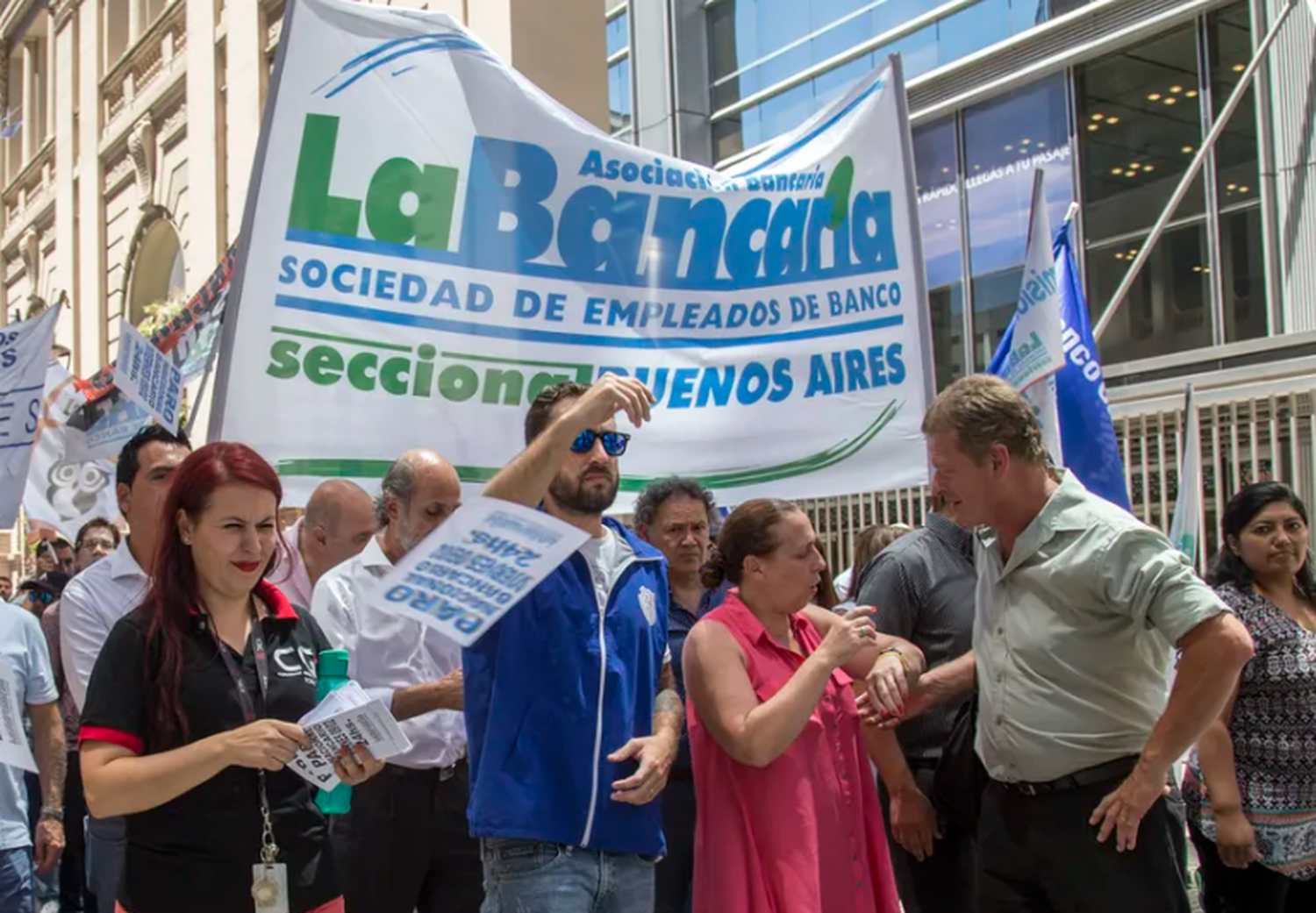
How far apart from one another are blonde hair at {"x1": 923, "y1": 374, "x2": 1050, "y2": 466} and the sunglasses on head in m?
0.84

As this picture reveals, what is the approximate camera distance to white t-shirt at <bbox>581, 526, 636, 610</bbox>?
3814 mm

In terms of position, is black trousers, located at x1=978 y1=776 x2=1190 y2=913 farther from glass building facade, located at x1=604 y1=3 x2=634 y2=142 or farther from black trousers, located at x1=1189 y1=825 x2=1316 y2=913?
glass building facade, located at x1=604 y1=3 x2=634 y2=142

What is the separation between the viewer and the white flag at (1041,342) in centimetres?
629

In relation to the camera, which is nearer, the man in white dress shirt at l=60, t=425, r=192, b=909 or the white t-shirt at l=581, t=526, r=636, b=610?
the white t-shirt at l=581, t=526, r=636, b=610

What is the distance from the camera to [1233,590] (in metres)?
5.46

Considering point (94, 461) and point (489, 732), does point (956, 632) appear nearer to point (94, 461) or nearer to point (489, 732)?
point (489, 732)

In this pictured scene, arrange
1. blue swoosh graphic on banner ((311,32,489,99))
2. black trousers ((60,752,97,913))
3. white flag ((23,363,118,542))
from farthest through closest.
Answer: white flag ((23,363,118,542))
black trousers ((60,752,97,913))
blue swoosh graphic on banner ((311,32,489,99))

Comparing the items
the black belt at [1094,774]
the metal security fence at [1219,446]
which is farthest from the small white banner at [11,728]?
the metal security fence at [1219,446]

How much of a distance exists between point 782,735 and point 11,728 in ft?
8.22

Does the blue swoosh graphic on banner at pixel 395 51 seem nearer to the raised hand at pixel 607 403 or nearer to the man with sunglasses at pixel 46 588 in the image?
the raised hand at pixel 607 403

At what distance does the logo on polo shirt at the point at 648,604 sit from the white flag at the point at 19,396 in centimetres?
377

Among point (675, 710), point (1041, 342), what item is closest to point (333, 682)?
point (675, 710)

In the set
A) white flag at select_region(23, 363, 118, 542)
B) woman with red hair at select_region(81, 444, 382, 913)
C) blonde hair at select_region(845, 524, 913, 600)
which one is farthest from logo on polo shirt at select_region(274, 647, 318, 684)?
white flag at select_region(23, 363, 118, 542)

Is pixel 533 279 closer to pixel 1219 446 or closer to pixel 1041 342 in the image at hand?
pixel 1041 342
